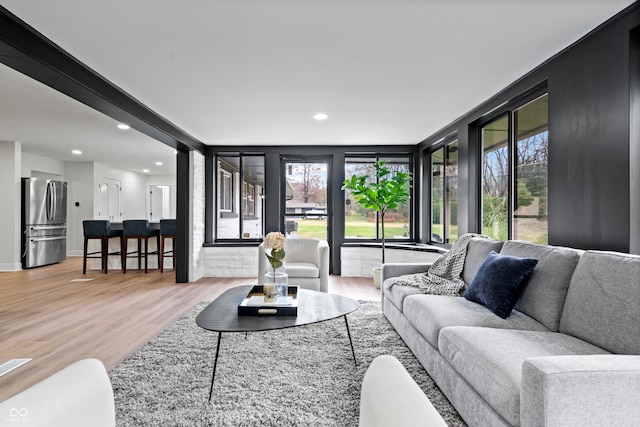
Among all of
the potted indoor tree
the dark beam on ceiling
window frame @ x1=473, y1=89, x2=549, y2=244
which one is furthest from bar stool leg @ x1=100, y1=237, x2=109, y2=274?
window frame @ x1=473, y1=89, x2=549, y2=244

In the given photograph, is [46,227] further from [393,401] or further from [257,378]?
[393,401]

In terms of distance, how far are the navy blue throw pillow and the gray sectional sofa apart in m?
0.06

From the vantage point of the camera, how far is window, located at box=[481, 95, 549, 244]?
10.6 feet

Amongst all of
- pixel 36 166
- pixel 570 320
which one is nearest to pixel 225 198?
pixel 36 166

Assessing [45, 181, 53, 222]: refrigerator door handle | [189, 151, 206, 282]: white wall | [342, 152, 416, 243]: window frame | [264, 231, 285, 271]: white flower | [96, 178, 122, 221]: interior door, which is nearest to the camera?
[264, 231, 285, 271]: white flower

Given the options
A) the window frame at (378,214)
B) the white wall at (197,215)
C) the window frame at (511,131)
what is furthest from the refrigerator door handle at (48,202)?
the window frame at (511,131)

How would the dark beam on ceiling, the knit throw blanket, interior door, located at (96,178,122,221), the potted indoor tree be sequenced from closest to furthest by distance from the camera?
1. the dark beam on ceiling
2. the knit throw blanket
3. the potted indoor tree
4. interior door, located at (96,178,122,221)

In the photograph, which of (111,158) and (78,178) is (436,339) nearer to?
(111,158)

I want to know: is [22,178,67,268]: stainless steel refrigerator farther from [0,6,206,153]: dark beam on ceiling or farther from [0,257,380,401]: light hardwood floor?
[0,6,206,153]: dark beam on ceiling

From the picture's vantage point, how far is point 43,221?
24.9ft

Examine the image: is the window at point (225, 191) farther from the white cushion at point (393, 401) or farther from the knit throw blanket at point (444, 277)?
the white cushion at point (393, 401)

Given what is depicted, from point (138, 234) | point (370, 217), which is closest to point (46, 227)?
point (138, 234)

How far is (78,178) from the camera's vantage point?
9141 millimetres

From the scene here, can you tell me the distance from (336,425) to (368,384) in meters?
1.23
